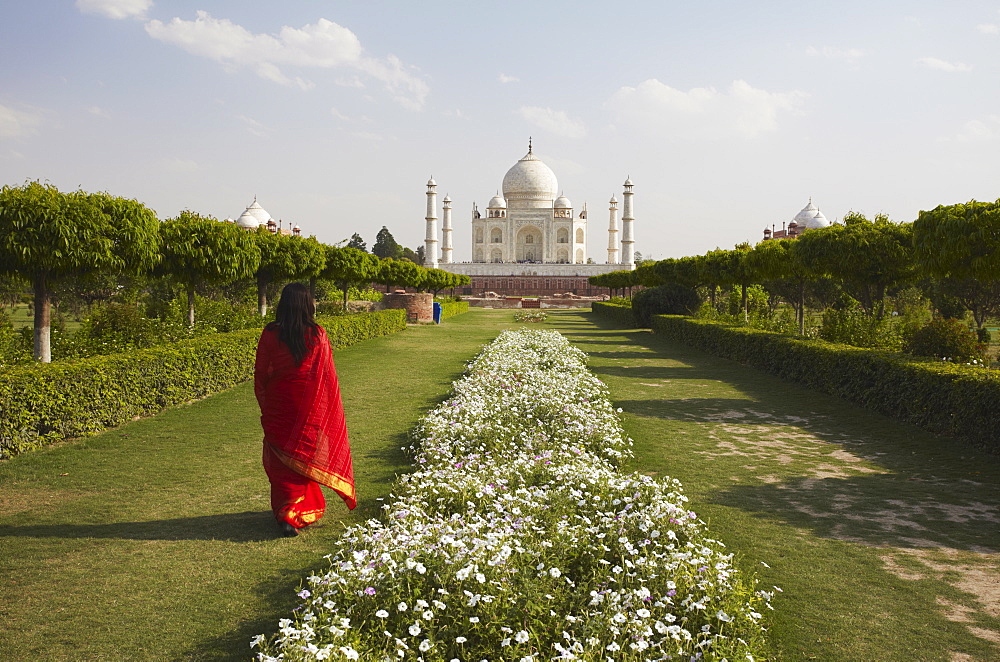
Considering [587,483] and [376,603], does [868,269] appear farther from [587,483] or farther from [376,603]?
[376,603]

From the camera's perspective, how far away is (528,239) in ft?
Result: 247

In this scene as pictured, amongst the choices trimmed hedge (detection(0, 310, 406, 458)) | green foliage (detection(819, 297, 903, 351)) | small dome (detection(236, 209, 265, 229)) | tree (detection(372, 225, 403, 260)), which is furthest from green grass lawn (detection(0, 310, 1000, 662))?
tree (detection(372, 225, 403, 260))

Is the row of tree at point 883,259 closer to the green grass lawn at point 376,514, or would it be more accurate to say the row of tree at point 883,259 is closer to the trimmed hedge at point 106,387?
the green grass lawn at point 376,514

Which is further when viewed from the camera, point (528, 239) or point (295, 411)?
point (528, 239)

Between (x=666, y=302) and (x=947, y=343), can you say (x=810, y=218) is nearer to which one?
(x=666, y=302)

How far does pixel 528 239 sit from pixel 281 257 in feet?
199

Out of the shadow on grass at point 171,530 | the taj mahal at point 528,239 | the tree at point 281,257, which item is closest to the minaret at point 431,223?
the taj mahal at point 528,239

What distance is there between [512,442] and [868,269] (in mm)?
9322

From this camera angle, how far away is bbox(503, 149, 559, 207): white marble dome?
74.0 metres

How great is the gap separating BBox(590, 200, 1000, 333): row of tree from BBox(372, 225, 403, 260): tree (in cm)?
6491

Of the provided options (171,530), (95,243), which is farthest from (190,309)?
(171,530)

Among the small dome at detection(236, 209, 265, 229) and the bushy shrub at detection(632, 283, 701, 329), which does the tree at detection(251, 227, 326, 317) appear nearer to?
the bushy shrub at detection(632, 283, 701, 329)

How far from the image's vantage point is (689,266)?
21938mm

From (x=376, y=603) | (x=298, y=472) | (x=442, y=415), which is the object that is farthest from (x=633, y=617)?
(x=442, y=415)
